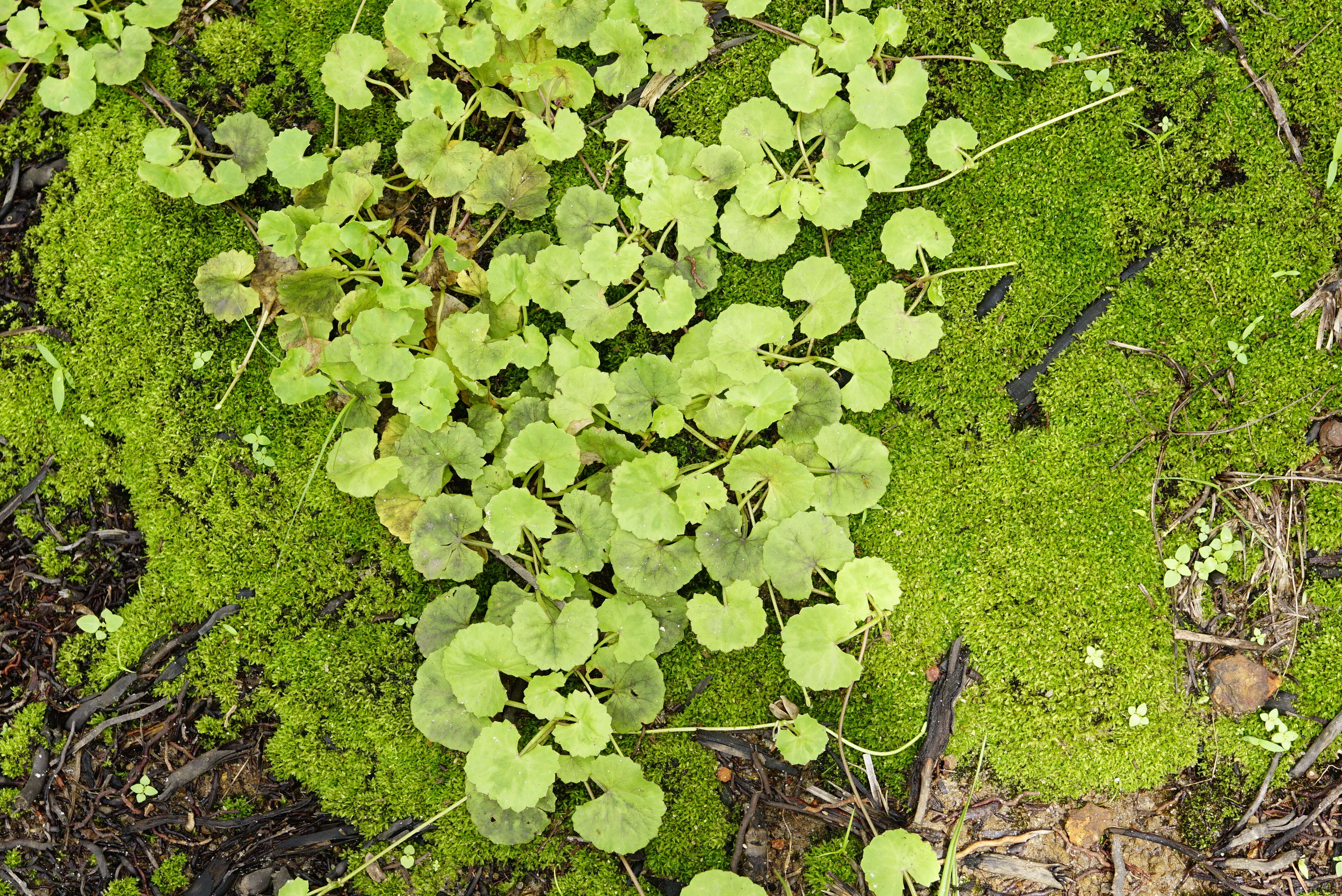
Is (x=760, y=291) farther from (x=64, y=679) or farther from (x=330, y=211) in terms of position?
(x=64, y=679)

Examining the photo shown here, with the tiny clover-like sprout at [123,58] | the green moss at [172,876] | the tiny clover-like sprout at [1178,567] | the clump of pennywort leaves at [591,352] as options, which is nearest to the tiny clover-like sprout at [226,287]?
the clump of pennywort leaves at [591,352]

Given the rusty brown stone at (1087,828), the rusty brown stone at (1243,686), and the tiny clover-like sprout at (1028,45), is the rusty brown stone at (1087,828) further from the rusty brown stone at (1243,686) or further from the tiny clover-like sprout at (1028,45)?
the tiny clover-like sprout at (1028,45)

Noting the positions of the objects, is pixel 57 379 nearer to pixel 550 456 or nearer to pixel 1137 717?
pixel 550 456

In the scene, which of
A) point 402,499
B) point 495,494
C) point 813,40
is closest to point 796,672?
point 495,494

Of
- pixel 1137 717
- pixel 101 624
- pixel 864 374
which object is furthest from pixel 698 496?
pixel 101 624

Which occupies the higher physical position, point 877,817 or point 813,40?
point 813,40

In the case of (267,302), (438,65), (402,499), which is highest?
(438,65)
